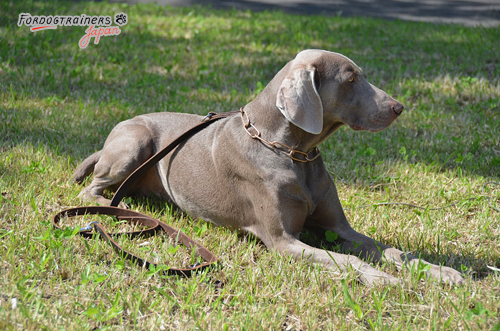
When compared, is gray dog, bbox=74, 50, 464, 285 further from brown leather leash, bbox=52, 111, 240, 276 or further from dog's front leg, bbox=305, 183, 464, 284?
brown leather leash, bbox=52, 111, 240, 276

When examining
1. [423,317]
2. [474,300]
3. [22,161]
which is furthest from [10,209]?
[474,300]

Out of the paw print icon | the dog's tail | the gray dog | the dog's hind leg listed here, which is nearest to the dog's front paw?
the gray dog

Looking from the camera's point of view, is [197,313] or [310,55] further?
[310,55]

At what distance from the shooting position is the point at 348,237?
3215 millimetres

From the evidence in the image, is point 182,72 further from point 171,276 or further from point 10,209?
point 171,276

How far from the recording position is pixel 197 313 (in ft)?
8.14

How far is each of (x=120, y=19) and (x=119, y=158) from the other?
19.6 ft

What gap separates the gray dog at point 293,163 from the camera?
9.45ft

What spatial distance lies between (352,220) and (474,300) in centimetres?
115

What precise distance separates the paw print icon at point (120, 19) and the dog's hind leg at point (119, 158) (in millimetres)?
5543

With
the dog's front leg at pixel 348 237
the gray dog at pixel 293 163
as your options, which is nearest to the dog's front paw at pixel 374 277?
the gray dog at pixel 293 163

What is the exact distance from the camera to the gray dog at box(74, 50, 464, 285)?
9.45 ft

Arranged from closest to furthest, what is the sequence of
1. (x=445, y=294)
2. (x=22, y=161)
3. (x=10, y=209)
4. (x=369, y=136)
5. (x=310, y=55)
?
(x=445, y=294) < (x=310, y=55) < (x=10, y=209) < (x=22, y=161) < (x=369, y=136)

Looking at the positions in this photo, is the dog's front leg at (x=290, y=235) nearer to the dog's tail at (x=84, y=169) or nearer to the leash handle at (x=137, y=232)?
the leash handle at (x=137, y=232)
